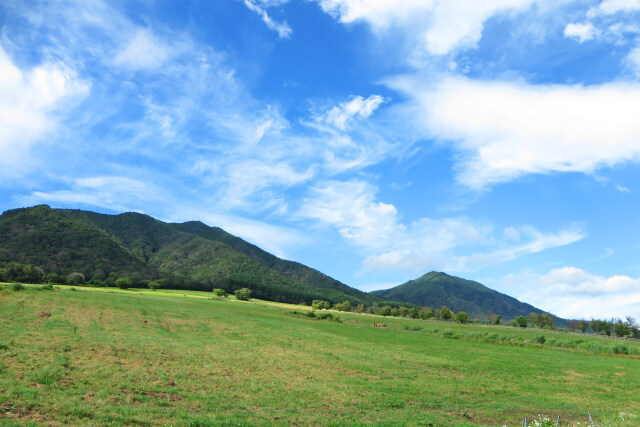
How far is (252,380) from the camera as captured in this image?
29344 mm

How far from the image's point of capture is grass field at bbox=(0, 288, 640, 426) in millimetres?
20562

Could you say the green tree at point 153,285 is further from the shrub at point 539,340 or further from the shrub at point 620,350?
the shrub at point 620,350

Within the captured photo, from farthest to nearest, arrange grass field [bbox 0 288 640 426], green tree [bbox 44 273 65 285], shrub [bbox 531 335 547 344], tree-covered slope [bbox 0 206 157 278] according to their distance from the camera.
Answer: tree-covered slope [bbox 0 206 157 278]
green tree [bbox 44 273 65 285]
shrub [bbox 531 335 547 344]
grass field [bbox 0 288 640 426]

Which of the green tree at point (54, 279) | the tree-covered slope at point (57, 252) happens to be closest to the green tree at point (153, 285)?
the tree-covered slope at point (57, 252)

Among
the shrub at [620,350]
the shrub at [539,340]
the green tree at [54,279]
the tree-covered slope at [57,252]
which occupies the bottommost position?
the green tree at [54,279]

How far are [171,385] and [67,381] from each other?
6395 mm

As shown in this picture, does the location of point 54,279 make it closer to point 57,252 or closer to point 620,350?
point 57,252

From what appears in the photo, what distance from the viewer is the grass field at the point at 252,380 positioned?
20562mm

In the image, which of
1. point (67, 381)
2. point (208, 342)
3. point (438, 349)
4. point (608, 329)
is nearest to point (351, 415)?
point (67, 381)

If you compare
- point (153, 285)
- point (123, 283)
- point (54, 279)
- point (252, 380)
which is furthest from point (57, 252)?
point (252, 380)

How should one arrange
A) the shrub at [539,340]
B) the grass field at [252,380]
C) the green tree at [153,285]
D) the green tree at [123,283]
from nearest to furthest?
the grass field at [252,380] → the shrub at [539,340] → the green tree at [123,283] → the green tree at [153,285]

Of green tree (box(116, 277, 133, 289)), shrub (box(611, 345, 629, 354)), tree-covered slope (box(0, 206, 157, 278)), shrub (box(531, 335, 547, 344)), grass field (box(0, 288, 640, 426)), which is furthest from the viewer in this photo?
tree-covered slope (box(0, 206, 157, 278))

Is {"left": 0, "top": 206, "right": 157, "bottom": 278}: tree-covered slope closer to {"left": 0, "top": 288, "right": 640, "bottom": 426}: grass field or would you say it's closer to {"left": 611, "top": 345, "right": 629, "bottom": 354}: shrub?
{"left": 0, "top": 288, "right": 640, "bottom": 426}: grass field

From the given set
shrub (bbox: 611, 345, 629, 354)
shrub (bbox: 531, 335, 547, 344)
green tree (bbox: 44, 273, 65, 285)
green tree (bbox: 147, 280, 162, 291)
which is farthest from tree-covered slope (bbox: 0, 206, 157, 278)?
shrub (bbox: 611, 345, 629, 354)
